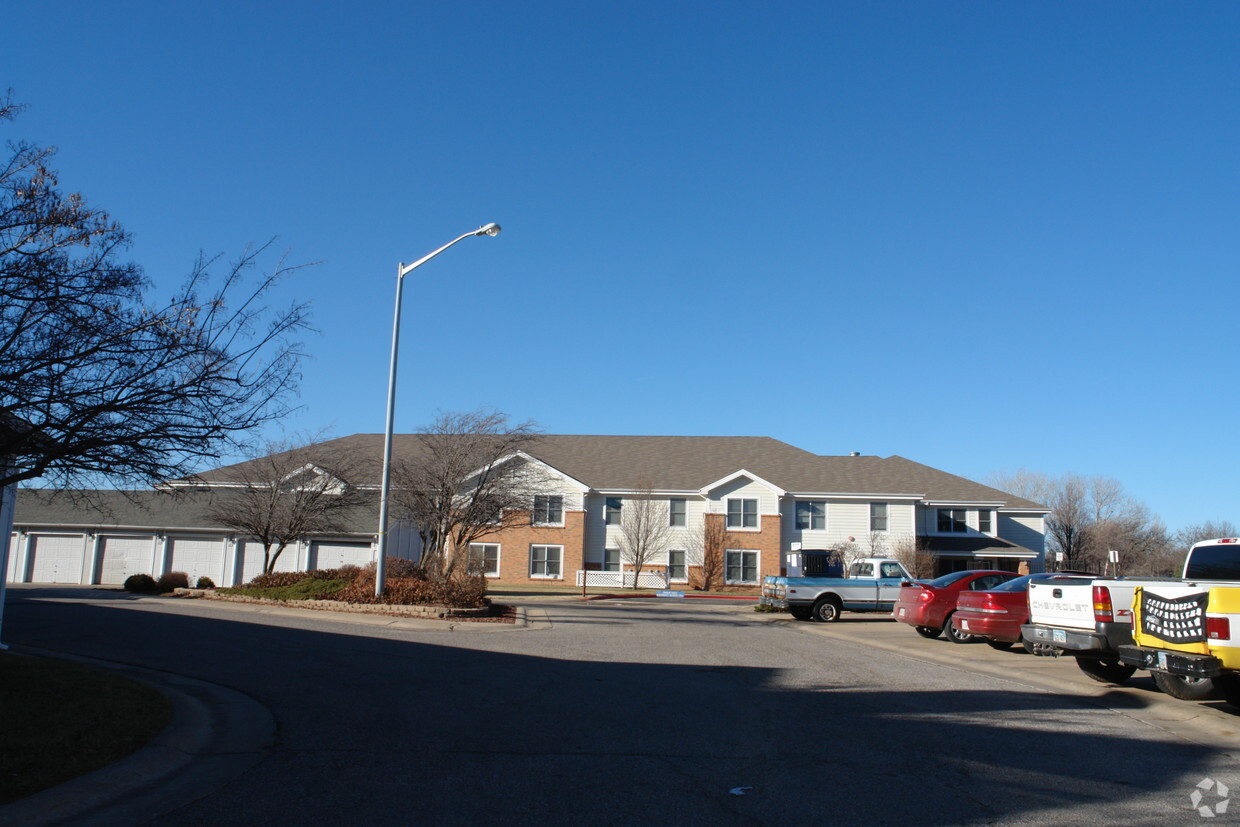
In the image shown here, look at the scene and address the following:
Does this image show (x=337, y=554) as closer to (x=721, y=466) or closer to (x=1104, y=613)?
(x=721, y=466)

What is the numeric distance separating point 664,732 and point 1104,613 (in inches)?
265

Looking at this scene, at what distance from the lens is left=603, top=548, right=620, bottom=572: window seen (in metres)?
45.5

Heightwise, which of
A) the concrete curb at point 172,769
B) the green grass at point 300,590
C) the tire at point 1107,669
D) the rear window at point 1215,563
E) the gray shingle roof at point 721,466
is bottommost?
the concrete curb at point 172,769

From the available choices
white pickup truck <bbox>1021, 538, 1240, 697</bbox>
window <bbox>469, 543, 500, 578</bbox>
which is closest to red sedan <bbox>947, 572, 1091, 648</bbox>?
white pickup truck <bbox>1021, 538, 1240, 697</bbox>

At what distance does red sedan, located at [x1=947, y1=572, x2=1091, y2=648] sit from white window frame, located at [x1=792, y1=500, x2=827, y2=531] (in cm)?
2865

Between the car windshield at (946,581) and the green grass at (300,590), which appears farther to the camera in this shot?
the green grass at (300,590)

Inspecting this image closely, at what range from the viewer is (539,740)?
8383 millimetres

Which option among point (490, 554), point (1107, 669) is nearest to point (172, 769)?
point (1107, 669)

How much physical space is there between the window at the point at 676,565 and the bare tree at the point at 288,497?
1886cm

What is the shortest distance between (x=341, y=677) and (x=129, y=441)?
191 inches

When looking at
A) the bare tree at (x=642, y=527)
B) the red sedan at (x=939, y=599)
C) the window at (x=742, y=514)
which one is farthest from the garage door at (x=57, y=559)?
the red sedan at (x=939, y=599)

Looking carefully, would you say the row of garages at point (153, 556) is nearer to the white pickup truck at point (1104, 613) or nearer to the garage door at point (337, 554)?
the garage door at point (337, 554)

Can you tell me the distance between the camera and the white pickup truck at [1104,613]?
1142 centimetres

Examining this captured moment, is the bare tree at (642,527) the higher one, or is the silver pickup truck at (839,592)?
the bare tree at (642,527)
